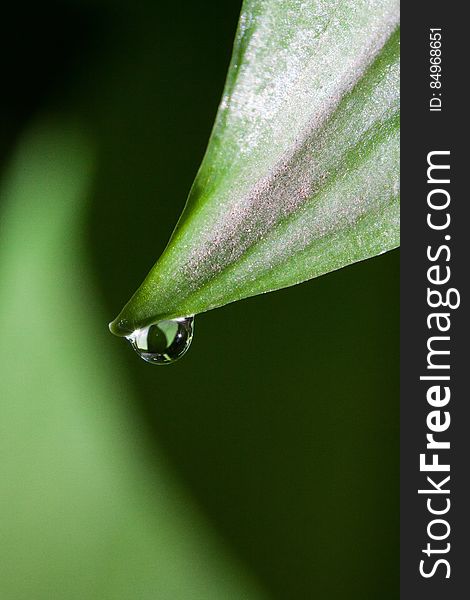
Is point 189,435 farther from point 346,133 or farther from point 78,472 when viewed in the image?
point 346,133

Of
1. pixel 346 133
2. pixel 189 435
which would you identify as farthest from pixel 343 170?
pixel 189 435

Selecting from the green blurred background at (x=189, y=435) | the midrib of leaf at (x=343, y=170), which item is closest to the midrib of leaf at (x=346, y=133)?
the midrib of leaf at (x=343, y=170)

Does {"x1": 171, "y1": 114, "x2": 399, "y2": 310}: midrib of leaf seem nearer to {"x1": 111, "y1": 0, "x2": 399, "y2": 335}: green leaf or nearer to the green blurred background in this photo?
{"x1": 111, "y1": 0, "x2": 399, "y2": 335}: green leaf

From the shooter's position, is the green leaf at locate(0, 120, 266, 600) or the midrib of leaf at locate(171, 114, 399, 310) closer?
the midrib of leaf at locate(171, 114, 399, 310)

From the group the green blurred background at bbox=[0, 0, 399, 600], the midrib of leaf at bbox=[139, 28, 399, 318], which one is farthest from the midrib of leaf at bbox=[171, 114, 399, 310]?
the green blurred background at bbox=[0, 0, 399, 600]

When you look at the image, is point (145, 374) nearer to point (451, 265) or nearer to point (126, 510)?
point (126, 510)

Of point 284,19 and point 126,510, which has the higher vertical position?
point 284,19

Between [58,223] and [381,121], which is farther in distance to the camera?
[58,223]

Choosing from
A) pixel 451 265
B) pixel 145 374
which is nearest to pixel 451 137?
pixel 451 265
